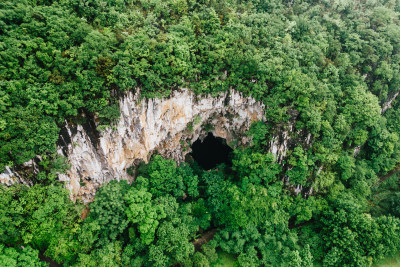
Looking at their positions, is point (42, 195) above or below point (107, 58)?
below

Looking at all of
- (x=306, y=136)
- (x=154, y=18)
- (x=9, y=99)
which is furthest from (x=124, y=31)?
(x=306, y=136)

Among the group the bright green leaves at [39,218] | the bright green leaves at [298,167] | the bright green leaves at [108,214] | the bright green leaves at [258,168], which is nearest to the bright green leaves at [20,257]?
the bright green leaves at [39,218]

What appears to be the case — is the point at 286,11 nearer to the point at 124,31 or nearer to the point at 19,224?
the point at 124,31

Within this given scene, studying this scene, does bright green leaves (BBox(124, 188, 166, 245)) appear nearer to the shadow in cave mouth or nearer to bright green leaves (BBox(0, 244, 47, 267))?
bright green leaves (BBox(0, 244, 47, 267))

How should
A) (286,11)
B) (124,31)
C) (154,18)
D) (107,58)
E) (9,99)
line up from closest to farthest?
(9,99) → (107,58) → (124,31) → (154,18) → (286,11)

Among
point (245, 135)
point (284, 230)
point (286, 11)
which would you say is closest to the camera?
point (284, 230)

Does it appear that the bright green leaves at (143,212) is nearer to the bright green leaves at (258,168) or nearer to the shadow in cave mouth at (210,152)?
the bright green leaves at (258,168)

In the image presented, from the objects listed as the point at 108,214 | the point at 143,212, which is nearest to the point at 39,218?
the point at 108,214
